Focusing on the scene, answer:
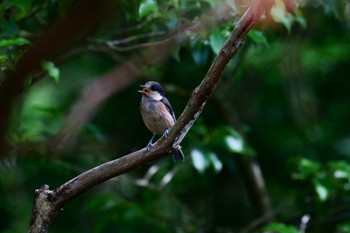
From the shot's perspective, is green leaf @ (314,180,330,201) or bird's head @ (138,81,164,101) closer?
bird's head @ (138,81,164,101)

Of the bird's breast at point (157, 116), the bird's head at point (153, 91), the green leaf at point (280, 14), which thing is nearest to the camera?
the green leaf at point (280, 14)

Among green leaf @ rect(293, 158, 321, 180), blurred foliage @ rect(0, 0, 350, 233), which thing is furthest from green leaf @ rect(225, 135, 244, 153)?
green leaf @ rect(293, 158, 321, 180)

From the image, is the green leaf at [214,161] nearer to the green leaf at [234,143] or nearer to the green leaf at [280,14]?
the green leaf at [234,143]

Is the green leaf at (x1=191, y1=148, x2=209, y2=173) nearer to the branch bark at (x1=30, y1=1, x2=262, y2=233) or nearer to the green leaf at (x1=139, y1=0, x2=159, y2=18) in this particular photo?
the green leaf at (x1=139, y1=0, x2=159, y2=18)

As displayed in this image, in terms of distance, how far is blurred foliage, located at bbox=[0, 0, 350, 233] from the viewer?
19.2 feet

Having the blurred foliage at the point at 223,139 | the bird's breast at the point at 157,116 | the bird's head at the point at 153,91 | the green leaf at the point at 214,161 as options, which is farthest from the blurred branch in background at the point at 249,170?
the bird's breast at the point at 157,116

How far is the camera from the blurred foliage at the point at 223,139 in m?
5.85

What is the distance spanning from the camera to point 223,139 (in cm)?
562

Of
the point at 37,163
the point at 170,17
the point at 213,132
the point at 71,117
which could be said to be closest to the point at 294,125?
the point at 213,132

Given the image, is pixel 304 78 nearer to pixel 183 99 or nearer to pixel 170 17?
pixel 183 99

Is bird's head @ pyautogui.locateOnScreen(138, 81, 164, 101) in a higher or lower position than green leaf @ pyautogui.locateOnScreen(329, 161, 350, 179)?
higher

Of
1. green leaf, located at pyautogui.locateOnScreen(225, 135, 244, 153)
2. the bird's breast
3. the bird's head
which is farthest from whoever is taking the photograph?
green leaf, located at pyautogui.locateOnScreen(225, 135, 244, 153)

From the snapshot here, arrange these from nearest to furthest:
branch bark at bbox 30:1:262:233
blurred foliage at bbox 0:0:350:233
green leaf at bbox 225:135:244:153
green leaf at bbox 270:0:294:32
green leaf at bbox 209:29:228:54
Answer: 1. branch bark at bbox 30:1:262:233
2. green leaf at bbox 209:29:228:54
3. green leaf at bbox 270:0:294:32
4. green leaf at bbox 225:135:244:153
5. blurred foliage at bbox 0:0:350:233

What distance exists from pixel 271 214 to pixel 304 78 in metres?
1.73
